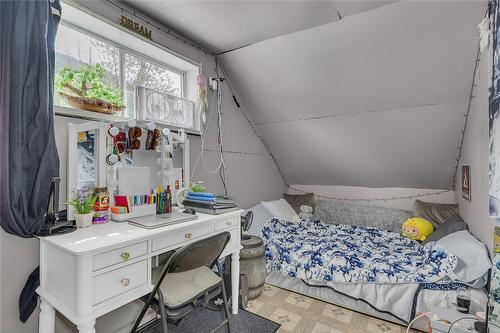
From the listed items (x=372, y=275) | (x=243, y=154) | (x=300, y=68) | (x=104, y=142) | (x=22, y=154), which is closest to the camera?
(x=22, y=154)

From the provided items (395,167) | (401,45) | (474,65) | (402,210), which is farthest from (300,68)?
(402,210)

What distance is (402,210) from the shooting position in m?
3.31

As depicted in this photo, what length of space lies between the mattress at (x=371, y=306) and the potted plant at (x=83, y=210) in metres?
1.82

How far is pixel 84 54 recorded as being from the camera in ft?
6.00

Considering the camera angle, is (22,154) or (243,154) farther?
(243,154)

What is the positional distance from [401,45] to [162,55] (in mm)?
2075

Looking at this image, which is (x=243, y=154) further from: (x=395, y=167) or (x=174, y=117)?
(x=395, y=167)

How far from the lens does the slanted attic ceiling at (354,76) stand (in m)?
1.97

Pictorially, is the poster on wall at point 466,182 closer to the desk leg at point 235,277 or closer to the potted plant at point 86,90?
the desk leg at point 235,277

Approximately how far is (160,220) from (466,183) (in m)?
2.86

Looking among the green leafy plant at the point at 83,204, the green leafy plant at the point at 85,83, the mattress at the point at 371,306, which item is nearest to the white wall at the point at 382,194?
the mattress at the point at 371,306

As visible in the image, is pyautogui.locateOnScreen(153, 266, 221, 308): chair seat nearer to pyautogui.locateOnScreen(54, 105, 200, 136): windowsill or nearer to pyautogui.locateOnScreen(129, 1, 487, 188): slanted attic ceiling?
pyautogui.locateOnScreen(54, 105, 200, 136): windowsill

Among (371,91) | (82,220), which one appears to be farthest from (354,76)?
(82,220)

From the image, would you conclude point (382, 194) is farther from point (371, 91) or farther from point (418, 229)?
point (371, 91)
